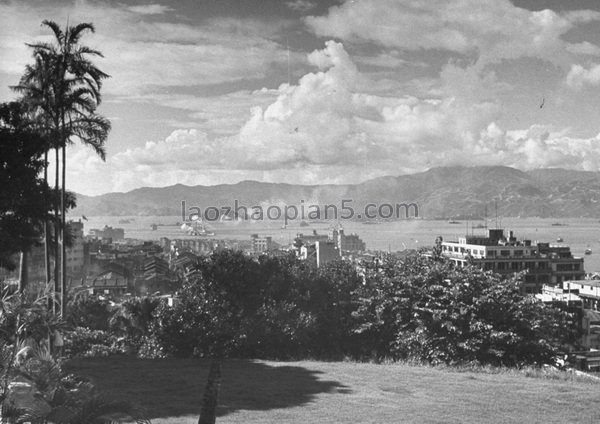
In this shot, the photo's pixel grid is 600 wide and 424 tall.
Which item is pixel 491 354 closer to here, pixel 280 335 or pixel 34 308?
pixel 280 335

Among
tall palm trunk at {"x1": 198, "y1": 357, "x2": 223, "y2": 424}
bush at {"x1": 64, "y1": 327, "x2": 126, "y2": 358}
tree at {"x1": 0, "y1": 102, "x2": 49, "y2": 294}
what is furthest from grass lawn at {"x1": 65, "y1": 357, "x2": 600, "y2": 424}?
bush at {"x1": 64, "y1": 327, "x2": 126, "y2": 358}

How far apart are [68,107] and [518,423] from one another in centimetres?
1731

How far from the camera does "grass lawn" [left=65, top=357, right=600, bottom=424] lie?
1322 cm

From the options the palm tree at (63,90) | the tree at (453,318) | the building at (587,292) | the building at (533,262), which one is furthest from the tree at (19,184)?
the building at (533,262)

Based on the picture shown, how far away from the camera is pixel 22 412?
24.5 ft

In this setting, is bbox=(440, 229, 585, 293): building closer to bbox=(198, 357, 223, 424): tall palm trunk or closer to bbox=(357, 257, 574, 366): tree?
bbox=(357, 257, 574, 366): tree

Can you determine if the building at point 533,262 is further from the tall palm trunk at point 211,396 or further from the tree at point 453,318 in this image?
the tall palm trunk at point 211,396

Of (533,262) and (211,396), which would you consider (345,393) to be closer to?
(211,396)

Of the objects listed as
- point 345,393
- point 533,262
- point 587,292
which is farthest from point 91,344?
point 533,262

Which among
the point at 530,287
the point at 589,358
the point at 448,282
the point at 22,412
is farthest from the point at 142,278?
the point at 22,412

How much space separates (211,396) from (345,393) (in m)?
3.31

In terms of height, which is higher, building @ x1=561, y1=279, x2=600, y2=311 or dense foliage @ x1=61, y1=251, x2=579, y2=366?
dense foliage @ x1=61, y1=251, x2=579, y2=366

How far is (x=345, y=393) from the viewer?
1551 centimetres

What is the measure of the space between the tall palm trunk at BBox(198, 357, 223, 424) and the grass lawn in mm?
178
